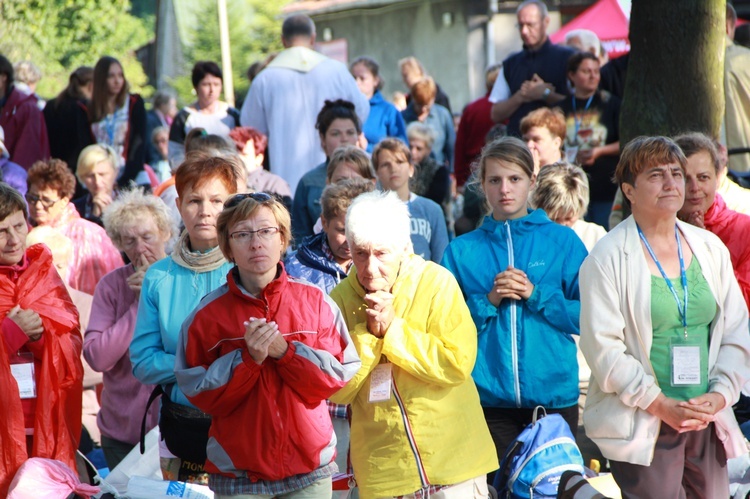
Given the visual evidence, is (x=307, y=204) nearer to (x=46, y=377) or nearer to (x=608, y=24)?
(x=46, y=377)

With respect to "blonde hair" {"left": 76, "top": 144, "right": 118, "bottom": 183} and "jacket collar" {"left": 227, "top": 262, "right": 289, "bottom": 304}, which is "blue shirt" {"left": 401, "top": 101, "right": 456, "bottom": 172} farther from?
"jacket collar" {"left": 227, "top": 262, "right": 289, "bottom": 304}

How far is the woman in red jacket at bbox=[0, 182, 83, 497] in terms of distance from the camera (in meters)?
4.85

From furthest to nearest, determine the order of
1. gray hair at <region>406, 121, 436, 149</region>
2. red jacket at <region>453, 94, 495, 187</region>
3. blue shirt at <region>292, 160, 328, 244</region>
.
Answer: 1. red jacket at <region>453, 94, 495, 187</region>
2. gray hair at <region>406, 121, 436, 149</region>
3. blue shirt at <region>292, 160, 328, 244</region>

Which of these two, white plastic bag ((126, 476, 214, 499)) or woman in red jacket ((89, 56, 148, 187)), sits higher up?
woman in red jacket ((89, 56, 148, 187))

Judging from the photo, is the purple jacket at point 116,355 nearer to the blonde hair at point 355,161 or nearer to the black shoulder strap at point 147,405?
the black shoulder strap at point 147,405

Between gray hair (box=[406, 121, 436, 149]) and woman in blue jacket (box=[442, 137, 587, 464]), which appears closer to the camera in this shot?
woman in blue jacket (box=[442, 137, 587, 464])

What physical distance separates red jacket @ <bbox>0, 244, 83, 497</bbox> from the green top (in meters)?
2.80

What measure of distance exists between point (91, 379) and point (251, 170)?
1883 millimetres

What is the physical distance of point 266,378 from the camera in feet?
12.8

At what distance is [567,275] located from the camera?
5.02 meters

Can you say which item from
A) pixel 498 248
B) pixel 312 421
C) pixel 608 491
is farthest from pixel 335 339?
pixel 608 491

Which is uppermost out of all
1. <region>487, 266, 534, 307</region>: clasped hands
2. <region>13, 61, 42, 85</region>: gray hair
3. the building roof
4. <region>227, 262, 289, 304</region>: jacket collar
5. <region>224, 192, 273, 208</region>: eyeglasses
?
the building roof

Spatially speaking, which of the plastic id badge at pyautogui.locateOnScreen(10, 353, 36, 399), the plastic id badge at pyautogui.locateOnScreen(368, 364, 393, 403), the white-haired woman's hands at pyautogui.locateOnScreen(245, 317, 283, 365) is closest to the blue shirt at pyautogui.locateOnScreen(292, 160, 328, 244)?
the plastic id badge at pyautogui.locateOnScreen(10, 353, 36, 399)

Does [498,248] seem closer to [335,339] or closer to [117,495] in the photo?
[335,339]
